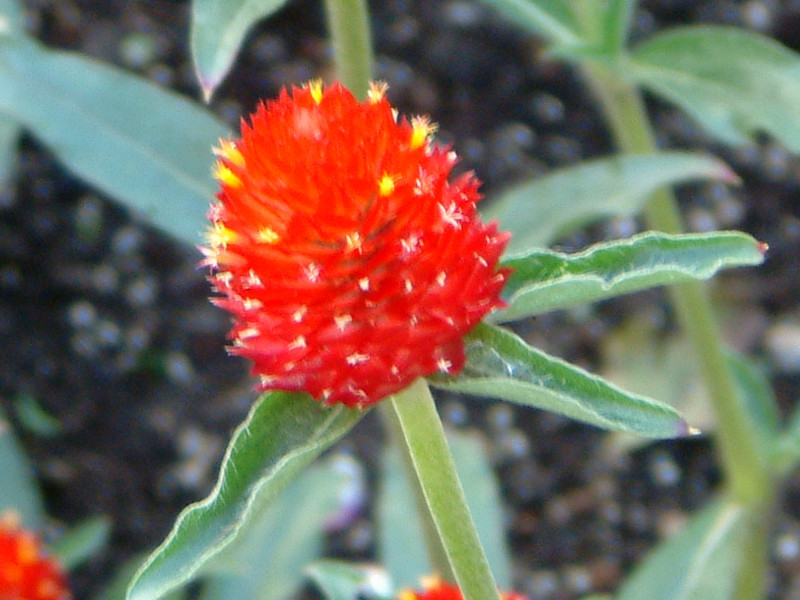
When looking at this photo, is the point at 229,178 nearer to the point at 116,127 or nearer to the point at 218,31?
the point at 218,31

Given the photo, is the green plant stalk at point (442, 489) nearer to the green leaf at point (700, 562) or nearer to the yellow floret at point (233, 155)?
the yellow floret at point (233, 155)

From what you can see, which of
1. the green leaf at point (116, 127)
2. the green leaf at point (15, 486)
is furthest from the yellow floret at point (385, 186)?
the green leaf at point (15, 486)

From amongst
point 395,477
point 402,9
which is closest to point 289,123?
point 395,477

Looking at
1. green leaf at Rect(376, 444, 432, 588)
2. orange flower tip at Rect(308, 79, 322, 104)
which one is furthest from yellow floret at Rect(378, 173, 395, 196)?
green leaf at Rect(376, 444, 432, 588)

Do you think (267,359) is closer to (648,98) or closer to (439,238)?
(439,238)

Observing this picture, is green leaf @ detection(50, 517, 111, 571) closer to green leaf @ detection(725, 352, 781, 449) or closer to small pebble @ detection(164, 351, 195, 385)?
small pebble @ detection(164, 351, 195, 385)
